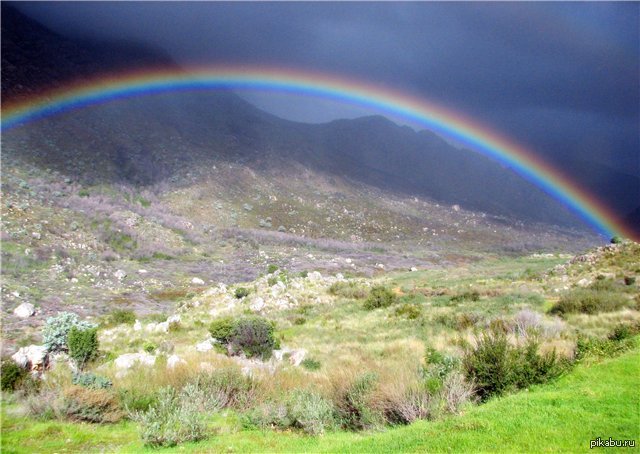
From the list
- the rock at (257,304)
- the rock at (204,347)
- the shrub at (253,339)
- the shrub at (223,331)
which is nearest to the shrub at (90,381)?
the rock at (204,347)

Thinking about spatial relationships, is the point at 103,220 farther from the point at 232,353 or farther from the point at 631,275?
the point at 631,275

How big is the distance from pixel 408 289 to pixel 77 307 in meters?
23.4

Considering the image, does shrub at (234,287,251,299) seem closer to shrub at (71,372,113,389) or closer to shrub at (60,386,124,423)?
shrub at (71,372,113,389)

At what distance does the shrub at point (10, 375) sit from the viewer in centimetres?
974

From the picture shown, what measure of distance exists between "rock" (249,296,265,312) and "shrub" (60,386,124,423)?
742 inches

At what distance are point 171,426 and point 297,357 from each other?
25.2 ft

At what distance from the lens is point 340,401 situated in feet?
31.6

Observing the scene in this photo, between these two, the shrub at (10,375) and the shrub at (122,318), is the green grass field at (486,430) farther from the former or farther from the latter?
the shrub at (122,318)

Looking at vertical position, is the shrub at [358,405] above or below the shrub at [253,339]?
above

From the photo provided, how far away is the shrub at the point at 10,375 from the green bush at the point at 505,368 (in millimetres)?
10290

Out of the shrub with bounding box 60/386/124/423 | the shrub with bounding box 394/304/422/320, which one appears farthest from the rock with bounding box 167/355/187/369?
the shrub with bounding box 394/304/422/320

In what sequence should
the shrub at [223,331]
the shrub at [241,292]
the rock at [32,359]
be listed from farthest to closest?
1. the shrub at [241,292]
2. the shrub at [223,331]
3. the rock at [32,359]

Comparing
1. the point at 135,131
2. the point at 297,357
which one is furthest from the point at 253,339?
the point at 135,131

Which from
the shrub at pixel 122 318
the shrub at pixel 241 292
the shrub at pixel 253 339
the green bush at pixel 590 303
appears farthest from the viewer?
Result: the shrub at pixel 241 292
